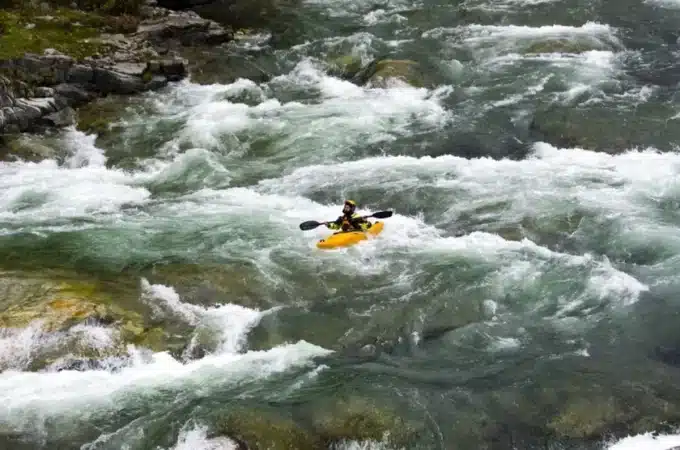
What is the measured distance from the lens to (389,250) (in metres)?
11.2

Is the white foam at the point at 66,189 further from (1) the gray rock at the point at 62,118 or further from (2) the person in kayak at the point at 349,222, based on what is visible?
(2) the person in kayak at the point at 349,222

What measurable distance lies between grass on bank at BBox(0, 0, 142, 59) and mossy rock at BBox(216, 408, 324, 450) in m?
12.3

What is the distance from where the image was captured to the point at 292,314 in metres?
9.77

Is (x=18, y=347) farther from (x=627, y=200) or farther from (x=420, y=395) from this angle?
(x=627, y=200)

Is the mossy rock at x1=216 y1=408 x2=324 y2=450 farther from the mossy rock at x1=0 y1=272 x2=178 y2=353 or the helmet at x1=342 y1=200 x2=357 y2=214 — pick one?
the helmet at x1=342 y1=200 x2=357 y2=214

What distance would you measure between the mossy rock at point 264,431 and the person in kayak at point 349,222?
4179 millimetres

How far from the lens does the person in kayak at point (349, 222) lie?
11391mm

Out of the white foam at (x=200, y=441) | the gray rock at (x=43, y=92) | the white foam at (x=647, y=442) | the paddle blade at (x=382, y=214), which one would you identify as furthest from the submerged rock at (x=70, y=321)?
the gray rock at (x=43, y=92)

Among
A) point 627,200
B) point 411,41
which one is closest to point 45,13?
point 411,41

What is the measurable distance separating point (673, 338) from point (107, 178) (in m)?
10.6

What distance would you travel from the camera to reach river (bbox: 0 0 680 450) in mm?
8117

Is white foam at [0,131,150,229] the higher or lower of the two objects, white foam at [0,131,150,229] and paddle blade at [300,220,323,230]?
the lower

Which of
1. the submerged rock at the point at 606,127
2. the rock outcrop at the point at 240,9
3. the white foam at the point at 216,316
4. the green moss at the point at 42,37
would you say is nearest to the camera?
the white foam at the point at 216,316

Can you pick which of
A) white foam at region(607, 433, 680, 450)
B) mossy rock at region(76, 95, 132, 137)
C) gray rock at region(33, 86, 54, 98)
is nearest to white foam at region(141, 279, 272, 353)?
white foam at region(607, 433, 680, 450)
